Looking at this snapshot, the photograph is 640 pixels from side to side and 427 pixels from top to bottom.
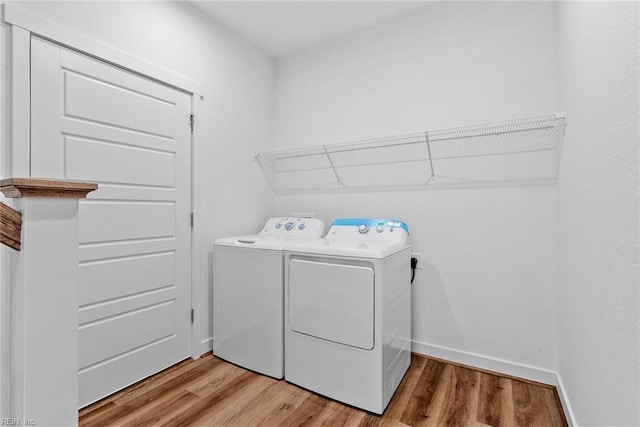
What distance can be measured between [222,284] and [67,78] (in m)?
1.56

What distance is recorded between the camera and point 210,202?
2410 mm

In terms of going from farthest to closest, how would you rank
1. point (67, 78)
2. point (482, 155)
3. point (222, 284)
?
point (222, 284), point (482, 155), point (67, 78)

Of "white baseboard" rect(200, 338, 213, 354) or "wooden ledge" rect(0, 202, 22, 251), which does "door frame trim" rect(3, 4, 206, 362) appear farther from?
"white baseboard" rect(200, 338, 213, 354)

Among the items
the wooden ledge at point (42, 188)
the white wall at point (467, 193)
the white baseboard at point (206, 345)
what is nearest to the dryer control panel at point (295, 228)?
the white wall at point (467, 193)

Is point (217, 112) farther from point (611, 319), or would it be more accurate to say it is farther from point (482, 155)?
point (611, 319)

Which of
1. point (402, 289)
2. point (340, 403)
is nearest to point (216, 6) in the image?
point (402, 289)

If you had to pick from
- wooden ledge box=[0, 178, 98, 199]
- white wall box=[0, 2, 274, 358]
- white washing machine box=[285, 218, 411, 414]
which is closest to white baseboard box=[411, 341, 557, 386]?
white washing machine box=[285, 218, 411, 414]

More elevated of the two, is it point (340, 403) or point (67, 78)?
point (67, 78)

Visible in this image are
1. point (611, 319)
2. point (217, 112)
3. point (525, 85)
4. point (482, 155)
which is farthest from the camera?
point (217, 112)

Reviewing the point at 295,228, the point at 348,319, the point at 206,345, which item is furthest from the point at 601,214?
the point at 206,345

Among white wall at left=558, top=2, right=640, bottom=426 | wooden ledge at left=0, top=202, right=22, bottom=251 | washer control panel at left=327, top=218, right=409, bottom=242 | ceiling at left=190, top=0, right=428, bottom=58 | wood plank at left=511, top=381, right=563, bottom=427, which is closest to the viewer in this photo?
wooden ledge at left=0, top=202, right=22, bottom=251

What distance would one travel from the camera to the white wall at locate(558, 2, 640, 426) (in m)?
0.83

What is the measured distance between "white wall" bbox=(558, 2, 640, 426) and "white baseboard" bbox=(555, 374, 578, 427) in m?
0.05

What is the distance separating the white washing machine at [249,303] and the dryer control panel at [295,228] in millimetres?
380
